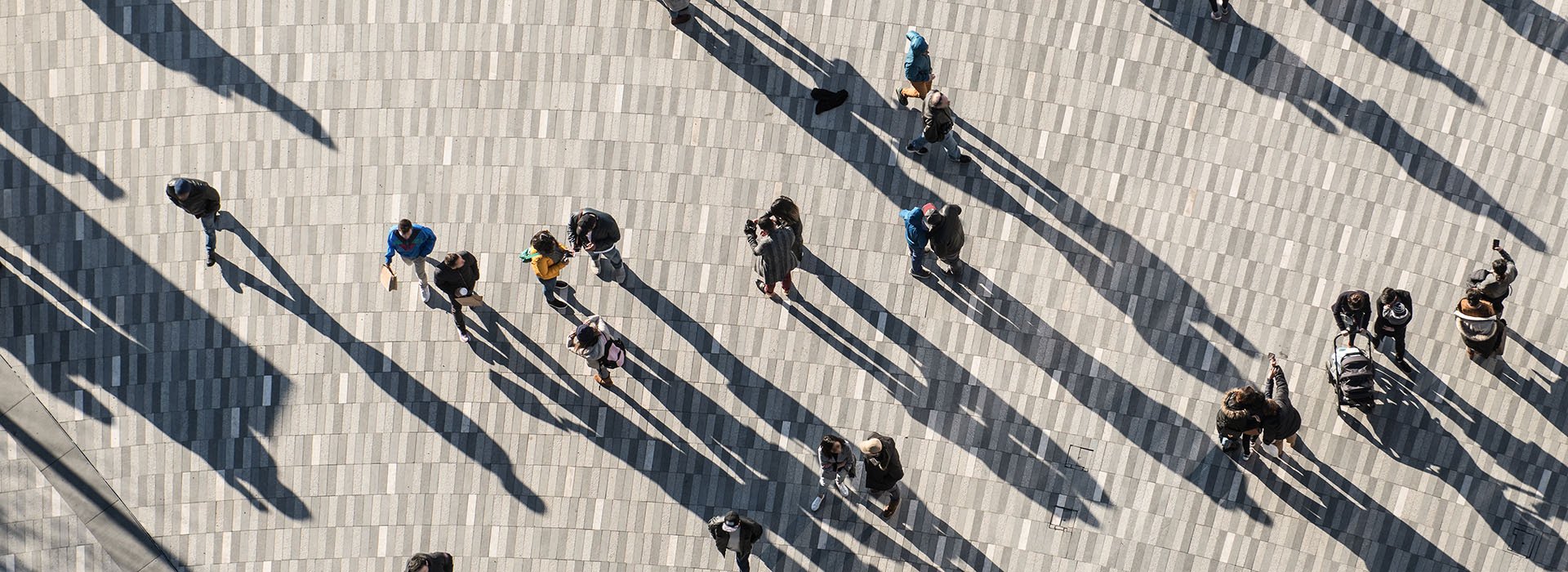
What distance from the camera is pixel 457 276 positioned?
14.6 meters

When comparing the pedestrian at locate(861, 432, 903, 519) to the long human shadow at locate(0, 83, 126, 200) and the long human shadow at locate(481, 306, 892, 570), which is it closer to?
the long human shadow at locate(481, 306, 892, 570)

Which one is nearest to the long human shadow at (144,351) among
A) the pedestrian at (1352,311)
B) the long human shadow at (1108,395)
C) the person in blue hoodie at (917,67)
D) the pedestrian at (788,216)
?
the pedestrian at (788,216)

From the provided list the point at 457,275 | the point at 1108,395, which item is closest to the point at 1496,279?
the point at 1108,395

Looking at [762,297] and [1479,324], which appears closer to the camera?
[1479,324]

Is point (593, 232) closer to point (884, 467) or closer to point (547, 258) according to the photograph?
point (547, 258)

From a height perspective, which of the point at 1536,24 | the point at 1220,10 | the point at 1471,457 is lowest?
the point at 1471,457

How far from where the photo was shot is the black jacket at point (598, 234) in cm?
1477

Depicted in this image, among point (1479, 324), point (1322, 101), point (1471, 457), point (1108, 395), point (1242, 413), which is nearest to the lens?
point (1242, 413)

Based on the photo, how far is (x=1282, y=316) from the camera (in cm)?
1592

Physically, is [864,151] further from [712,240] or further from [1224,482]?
[1224,482]

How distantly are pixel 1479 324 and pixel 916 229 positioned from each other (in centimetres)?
683

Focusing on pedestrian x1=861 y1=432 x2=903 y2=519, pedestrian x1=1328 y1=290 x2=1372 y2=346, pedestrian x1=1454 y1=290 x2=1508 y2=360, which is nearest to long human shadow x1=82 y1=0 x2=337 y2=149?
pedestrian x1=861 y1=432 x2=903 y2=519

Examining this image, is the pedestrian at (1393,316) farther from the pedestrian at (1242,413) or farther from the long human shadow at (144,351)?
the long human shadow at (144,351)

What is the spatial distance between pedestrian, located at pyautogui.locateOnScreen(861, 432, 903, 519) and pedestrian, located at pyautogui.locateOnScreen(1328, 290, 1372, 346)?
5573 millimetres
